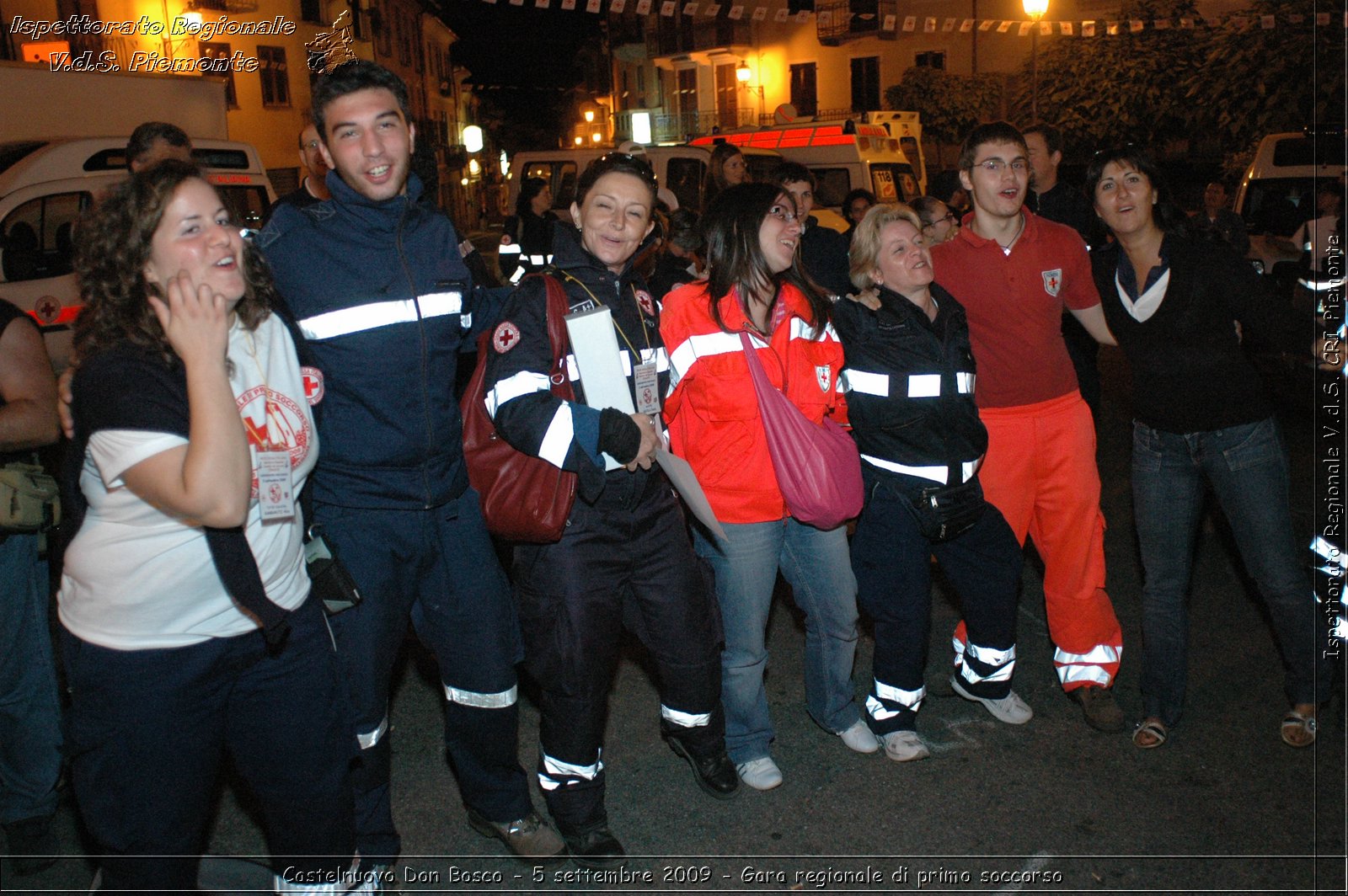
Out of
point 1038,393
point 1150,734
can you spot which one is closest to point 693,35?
point 1038,393

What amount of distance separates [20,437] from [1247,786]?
4.20 meters

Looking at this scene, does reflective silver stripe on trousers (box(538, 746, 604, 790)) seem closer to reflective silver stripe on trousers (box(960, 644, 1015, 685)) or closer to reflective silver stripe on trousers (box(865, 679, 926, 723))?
reflective silver stripe on trousers (box(865, 679, 926, 723))

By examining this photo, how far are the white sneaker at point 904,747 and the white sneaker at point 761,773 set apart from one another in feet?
1.47

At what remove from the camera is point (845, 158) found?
1512cm

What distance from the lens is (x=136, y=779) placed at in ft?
7.09

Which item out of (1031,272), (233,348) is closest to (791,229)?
(1031,272)

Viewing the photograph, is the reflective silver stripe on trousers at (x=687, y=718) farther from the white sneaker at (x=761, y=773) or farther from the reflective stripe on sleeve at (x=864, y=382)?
the reflective stripe on sleeve at (x=864, y=382)

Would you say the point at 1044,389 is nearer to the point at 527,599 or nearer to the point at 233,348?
the point at 527,599

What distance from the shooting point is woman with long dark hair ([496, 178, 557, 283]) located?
1055 centimetres

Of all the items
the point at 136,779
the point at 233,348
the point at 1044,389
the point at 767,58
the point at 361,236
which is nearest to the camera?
the point at 136,779

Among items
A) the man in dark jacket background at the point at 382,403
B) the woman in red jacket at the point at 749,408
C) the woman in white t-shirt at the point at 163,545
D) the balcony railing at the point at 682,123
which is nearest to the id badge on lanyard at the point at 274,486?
the woman in white t-shirt at the point at 163,545

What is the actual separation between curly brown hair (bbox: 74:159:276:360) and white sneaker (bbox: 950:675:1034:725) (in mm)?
3348

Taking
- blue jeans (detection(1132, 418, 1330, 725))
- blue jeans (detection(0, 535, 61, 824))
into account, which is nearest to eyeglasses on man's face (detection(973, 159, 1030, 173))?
blue jeans (detection(1132, 418, 1330, 725))

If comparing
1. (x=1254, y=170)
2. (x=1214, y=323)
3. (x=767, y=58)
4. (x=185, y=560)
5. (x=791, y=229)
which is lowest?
(x=185, y=560)
